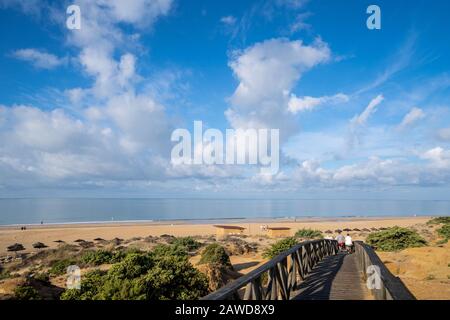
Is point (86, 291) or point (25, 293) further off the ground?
point (86, 291)

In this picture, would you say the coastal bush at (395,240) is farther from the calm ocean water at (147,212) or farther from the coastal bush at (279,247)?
the calm ocean water at (147,212)

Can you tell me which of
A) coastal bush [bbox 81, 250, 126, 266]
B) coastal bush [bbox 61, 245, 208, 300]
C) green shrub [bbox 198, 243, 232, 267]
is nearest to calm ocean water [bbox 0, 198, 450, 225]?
coastal bush [bbox 81, 250, 126, 266]

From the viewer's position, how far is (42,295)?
11.8m

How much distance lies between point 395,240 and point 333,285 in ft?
62.1

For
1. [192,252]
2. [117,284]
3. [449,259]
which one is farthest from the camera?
[192,252]

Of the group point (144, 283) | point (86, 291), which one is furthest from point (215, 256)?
point (144, 283)

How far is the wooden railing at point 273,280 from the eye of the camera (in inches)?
180

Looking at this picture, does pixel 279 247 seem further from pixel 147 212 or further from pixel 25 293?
pixel 147 212

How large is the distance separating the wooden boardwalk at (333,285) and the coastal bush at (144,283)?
3.28 m

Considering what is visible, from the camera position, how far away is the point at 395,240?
2516 cm

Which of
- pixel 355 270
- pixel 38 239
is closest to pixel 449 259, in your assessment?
pixel 355 270

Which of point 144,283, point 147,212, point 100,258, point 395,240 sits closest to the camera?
point 144,283
